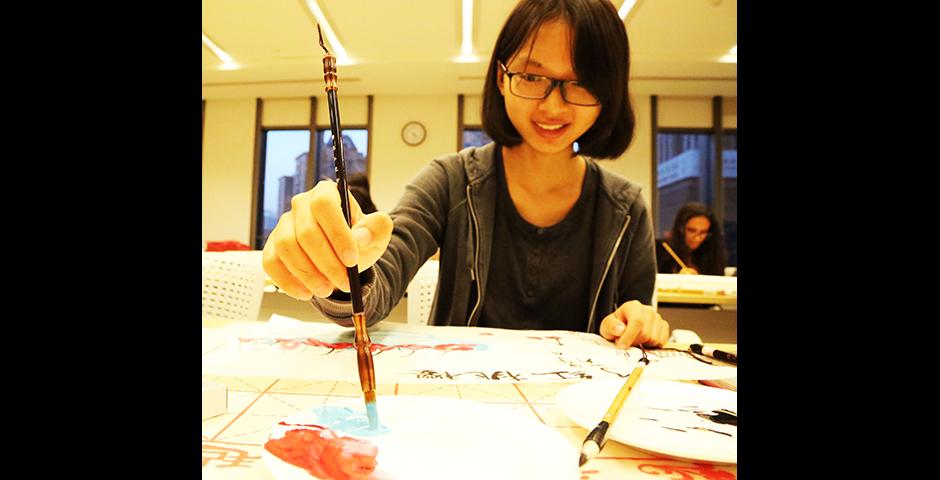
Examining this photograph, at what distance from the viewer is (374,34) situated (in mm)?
3035

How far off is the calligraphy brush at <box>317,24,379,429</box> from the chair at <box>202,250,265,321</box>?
778 mm

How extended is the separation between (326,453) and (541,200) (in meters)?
0.76

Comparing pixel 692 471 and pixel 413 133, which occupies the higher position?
pixel 413 133

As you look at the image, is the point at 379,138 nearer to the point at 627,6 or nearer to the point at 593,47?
the point at 627,6

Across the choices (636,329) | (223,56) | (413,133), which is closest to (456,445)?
(636,329)

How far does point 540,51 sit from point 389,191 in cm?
369

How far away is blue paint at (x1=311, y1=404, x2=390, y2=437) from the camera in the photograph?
0.84ft

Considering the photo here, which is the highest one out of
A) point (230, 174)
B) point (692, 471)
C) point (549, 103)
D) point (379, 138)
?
point (379, 138)

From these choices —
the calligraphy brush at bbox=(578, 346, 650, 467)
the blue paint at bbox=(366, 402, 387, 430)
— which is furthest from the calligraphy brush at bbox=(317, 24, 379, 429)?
the calligraphy brush at bbox=(578, 346, 650, 467)

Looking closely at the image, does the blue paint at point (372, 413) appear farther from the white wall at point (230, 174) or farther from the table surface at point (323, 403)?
the white wall at point (230, 174)

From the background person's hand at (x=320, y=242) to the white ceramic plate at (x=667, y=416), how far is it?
0.17 metres

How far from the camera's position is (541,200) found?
94 cm
